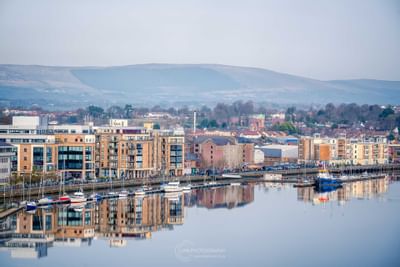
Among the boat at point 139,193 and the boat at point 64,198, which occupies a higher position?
the boat at point 64,198

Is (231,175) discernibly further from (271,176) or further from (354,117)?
(354,117)

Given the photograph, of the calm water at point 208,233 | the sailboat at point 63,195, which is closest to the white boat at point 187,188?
the calm water at point 208,233

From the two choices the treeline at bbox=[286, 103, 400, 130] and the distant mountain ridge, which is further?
the distant mountain ridge

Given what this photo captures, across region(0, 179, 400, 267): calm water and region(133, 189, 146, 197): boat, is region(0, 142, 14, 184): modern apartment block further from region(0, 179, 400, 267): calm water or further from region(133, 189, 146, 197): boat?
region(133, 189, 146, 197): boat

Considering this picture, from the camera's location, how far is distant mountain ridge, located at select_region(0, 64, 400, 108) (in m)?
93.6

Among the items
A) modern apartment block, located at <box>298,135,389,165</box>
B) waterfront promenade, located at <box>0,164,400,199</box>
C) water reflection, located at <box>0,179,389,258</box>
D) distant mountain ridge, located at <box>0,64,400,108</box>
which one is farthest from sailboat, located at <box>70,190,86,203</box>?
distant mountain ridge, located at <box>0,64,400,108</box>

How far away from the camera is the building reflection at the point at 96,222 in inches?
595

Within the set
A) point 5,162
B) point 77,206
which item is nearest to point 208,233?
point 77,206

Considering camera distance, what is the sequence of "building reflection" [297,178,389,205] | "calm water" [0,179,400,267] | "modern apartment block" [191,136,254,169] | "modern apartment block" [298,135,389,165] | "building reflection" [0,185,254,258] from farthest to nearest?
1. "modern apartment block" [298,135,389,165]
2. "modern apartment block" [191,136,254,169]
3. "building reflection" [297,178,389,205]
4. "building reflection" [0,185,254,258]
5. "calm water" [0,179,400,267]

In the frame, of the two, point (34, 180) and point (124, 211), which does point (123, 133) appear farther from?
point (124, 211)

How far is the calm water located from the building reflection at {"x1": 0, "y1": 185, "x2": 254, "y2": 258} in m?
0.01

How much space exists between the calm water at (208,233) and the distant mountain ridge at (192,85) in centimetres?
6805

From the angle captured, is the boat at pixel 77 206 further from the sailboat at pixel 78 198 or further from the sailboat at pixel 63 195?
the sailboat at pixel 63 195

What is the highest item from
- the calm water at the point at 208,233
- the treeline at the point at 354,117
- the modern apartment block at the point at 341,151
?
the treeline at the point at 354,117
